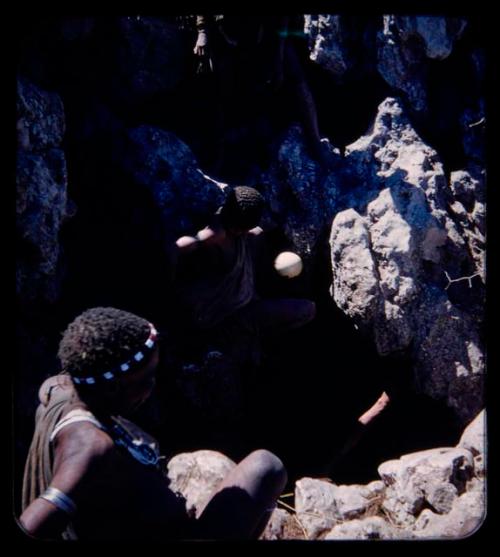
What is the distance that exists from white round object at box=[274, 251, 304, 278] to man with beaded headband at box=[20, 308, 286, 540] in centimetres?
200

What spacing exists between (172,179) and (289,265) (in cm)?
105

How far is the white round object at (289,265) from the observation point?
3857mm

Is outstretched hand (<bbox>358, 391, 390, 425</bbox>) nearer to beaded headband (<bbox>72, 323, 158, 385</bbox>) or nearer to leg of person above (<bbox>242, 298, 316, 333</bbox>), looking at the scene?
leg of person above (<bbox>242, 298, 316, 333</bbox>)

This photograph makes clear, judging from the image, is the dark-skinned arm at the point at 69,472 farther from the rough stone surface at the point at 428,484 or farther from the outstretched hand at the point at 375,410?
the outstretched hand at the point at 375,410

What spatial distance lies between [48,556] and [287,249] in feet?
9.18

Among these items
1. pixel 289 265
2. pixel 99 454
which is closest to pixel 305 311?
pixel 289 265

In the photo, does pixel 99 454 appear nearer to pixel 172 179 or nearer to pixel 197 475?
pixel 197 475

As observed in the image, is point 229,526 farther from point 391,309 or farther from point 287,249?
point 287,249

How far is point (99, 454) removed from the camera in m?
1.77

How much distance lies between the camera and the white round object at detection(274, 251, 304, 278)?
3857mm

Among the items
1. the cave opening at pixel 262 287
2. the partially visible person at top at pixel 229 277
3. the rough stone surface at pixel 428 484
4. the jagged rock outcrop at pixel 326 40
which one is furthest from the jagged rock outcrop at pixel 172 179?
the rough stone surface at pixel 428 484

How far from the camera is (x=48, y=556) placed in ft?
6.32

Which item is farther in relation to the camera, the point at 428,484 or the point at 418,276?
the point at 418,276

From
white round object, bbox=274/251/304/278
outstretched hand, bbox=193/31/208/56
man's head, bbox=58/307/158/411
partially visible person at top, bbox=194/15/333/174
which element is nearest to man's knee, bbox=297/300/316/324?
white round object, bbox=274/251/304/278
